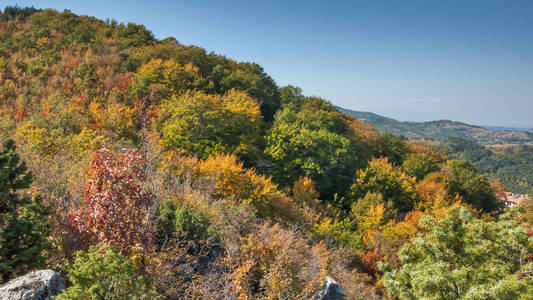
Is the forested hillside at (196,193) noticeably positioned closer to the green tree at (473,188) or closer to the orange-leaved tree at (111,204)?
the orange-leaved tree at (111,204)

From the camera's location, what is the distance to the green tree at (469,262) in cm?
914

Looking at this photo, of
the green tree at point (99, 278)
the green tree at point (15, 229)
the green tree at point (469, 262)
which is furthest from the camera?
the green tree at point (469, 262)

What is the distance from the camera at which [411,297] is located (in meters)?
10.6

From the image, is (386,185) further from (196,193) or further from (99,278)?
(99,278)

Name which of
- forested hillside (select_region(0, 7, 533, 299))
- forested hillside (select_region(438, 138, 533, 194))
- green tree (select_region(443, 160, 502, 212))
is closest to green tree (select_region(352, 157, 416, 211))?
forested hillside (select_region(0, 7, 533, 299))

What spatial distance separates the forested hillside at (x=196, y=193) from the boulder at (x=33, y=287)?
0.29 meters

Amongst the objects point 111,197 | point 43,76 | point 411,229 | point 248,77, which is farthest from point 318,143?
point 43,76

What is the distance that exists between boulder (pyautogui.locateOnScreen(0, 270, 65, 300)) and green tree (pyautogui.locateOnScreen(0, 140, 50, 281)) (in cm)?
85

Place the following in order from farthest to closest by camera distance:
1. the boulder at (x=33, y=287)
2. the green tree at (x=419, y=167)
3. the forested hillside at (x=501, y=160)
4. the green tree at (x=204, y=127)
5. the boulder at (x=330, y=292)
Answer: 1. the forested hillside at (x=501, y=160)
2. the green tree at (x=419, y=167)
3. the green tree at (x=204, y=127)
4. the boulder at (x=330, y=292)
5. the boulder at (x=33, y=287)

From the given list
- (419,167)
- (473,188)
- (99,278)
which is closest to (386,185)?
(419,167)

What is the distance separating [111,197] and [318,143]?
73.3ft

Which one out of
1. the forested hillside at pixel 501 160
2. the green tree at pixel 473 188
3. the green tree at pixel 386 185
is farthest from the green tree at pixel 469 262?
the forested hillside at pixel 501 160

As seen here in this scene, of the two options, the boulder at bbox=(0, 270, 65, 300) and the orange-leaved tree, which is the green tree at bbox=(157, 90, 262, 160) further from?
the boulder at bbox=(0, 270, 65, 300)

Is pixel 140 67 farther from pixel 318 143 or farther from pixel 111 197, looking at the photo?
pixel 111 197
